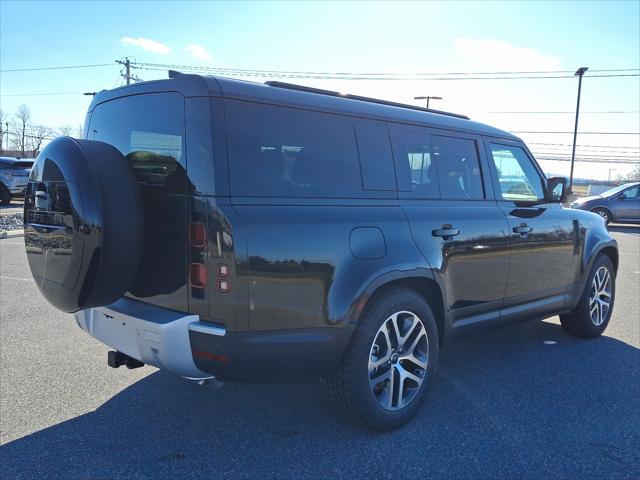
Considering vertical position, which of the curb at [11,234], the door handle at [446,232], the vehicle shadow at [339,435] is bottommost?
the curb at [11,234]

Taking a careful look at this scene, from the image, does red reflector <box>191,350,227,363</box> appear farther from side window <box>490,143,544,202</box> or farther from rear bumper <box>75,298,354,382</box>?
side window <box>490,143,544,202</box>

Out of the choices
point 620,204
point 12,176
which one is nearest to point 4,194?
point 12,176

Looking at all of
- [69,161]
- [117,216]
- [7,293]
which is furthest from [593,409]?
[7,293]

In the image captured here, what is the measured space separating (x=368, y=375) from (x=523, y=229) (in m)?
1.94

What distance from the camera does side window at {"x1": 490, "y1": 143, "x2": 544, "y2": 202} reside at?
4.33 metres

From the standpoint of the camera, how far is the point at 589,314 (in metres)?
5.11

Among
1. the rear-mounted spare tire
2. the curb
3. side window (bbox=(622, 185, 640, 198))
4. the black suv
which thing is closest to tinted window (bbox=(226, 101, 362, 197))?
the black suv

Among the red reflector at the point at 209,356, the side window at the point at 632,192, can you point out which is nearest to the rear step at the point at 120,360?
the red reflector at the point at 209,356

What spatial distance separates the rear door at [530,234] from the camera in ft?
13.8

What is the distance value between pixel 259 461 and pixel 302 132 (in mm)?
1790

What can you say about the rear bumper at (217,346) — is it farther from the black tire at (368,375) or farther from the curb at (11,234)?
the curb at (11,234)

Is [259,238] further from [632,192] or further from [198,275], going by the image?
[632,192]

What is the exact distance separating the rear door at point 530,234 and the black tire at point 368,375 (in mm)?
1258

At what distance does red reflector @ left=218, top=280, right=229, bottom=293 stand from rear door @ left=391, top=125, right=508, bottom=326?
130 cm
